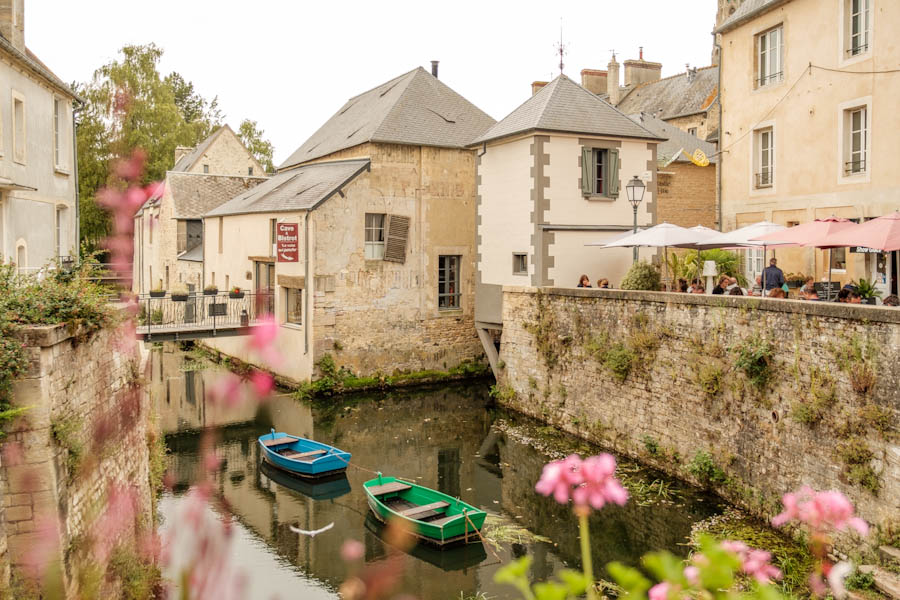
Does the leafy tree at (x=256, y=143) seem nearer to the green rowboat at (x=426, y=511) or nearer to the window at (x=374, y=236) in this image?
the window at (x=374, y=236)

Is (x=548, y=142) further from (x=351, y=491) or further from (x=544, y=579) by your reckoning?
(x=544, y=579)

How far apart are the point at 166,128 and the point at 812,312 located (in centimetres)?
3543

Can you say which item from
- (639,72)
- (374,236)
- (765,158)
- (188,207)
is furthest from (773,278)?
(639,72)

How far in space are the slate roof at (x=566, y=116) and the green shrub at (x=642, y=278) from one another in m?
4.66

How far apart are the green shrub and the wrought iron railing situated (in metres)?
10.9

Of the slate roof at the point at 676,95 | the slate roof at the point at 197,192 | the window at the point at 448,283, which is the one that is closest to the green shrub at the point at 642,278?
the window at the point at 448,283

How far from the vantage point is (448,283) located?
900 inches

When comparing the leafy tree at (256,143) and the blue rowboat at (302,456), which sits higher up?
the leafy tree at (256,143)

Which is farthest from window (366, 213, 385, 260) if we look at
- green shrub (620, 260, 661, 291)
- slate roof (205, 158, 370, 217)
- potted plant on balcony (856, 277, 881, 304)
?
potted plant on balcony (856, 277, 881, 304)

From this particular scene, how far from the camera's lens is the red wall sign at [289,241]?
812 inches

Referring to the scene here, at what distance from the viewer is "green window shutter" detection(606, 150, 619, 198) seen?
61.6ft

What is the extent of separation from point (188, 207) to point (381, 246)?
1473cm

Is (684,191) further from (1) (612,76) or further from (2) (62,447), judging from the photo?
(2) (62,447)

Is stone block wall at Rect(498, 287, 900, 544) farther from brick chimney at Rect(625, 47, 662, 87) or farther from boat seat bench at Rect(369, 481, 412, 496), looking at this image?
brick chimney at Rect(625, 47, 662, 87)
